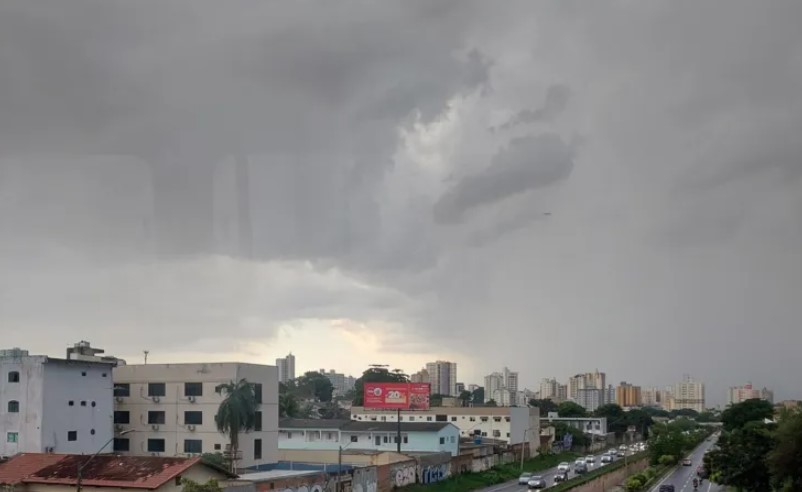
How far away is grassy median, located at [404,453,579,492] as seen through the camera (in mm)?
70988

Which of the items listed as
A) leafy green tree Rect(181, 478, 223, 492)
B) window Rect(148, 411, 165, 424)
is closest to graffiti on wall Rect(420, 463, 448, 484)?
window Rect(148, 411, 165, 424)

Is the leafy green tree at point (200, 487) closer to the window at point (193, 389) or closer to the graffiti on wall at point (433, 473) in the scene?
the window at point (193, 389)

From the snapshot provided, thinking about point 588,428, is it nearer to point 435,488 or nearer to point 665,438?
point 665,438

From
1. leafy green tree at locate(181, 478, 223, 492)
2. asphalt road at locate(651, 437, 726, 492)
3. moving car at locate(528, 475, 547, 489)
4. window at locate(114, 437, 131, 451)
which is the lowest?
asphalt road at locate(651, 437, 726, 492)

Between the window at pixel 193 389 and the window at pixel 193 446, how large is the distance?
3.88m

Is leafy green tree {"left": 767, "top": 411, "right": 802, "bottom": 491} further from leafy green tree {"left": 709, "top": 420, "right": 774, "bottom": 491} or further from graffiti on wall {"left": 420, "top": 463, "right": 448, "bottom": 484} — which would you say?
graffiti on wall {"left": 420, "top": 463, "right": 448, "bottom": 484}

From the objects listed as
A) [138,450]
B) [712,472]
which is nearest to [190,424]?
[138,450]

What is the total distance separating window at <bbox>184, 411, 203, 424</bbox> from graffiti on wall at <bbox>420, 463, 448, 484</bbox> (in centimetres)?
1947

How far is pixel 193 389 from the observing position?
2731 inches

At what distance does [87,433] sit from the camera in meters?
63.8

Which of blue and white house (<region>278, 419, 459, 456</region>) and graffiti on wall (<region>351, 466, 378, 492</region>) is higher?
graffiti on wall (<region>351, 466, 378, 492</region>)

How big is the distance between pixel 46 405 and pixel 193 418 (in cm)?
1264

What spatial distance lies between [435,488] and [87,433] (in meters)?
29.0

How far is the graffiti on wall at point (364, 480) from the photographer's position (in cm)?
5819
